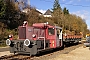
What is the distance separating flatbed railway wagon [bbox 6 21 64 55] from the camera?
14.1 metres

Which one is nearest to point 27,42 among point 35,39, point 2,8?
point 35,39

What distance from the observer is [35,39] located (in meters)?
14.0

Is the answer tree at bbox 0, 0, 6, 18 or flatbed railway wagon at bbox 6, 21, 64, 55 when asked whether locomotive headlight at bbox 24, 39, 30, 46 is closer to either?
flatbed railway wagon at bbox 6, 21, 64, 55

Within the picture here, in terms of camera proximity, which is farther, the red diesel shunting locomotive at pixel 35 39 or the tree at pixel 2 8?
the tree at pixel 2 8

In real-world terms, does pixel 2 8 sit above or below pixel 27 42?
above

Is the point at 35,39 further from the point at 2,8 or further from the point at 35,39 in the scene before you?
the point at 2,8

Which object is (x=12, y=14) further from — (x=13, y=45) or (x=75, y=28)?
(x=75, y=28)

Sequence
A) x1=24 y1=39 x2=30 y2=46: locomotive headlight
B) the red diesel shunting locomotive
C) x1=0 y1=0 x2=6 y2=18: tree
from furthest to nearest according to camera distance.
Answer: x1=0 y1=0 x2=6 y2=18: tree → the red diesel shunting locomotive → x1=24 y1=39 x2=30 y2=46: locomotive headlight

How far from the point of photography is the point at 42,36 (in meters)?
16.9

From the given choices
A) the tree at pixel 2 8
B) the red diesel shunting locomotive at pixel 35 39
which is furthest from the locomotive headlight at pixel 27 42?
the tree at pixel 2 8

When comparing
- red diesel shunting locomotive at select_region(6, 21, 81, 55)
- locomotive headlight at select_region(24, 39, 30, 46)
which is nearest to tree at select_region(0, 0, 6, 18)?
red diesel shunting locomotive at select_region(6, 21, 81, 55)

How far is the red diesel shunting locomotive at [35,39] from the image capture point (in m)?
14.1

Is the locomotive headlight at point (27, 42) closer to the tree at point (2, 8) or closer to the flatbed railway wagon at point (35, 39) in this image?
the flatbed railway wagon at point (35, 39)

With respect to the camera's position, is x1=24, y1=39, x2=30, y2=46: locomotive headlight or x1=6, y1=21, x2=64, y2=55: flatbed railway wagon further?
x1=6, y1=21, x2=64, y2=55: flatbed railway wagon
